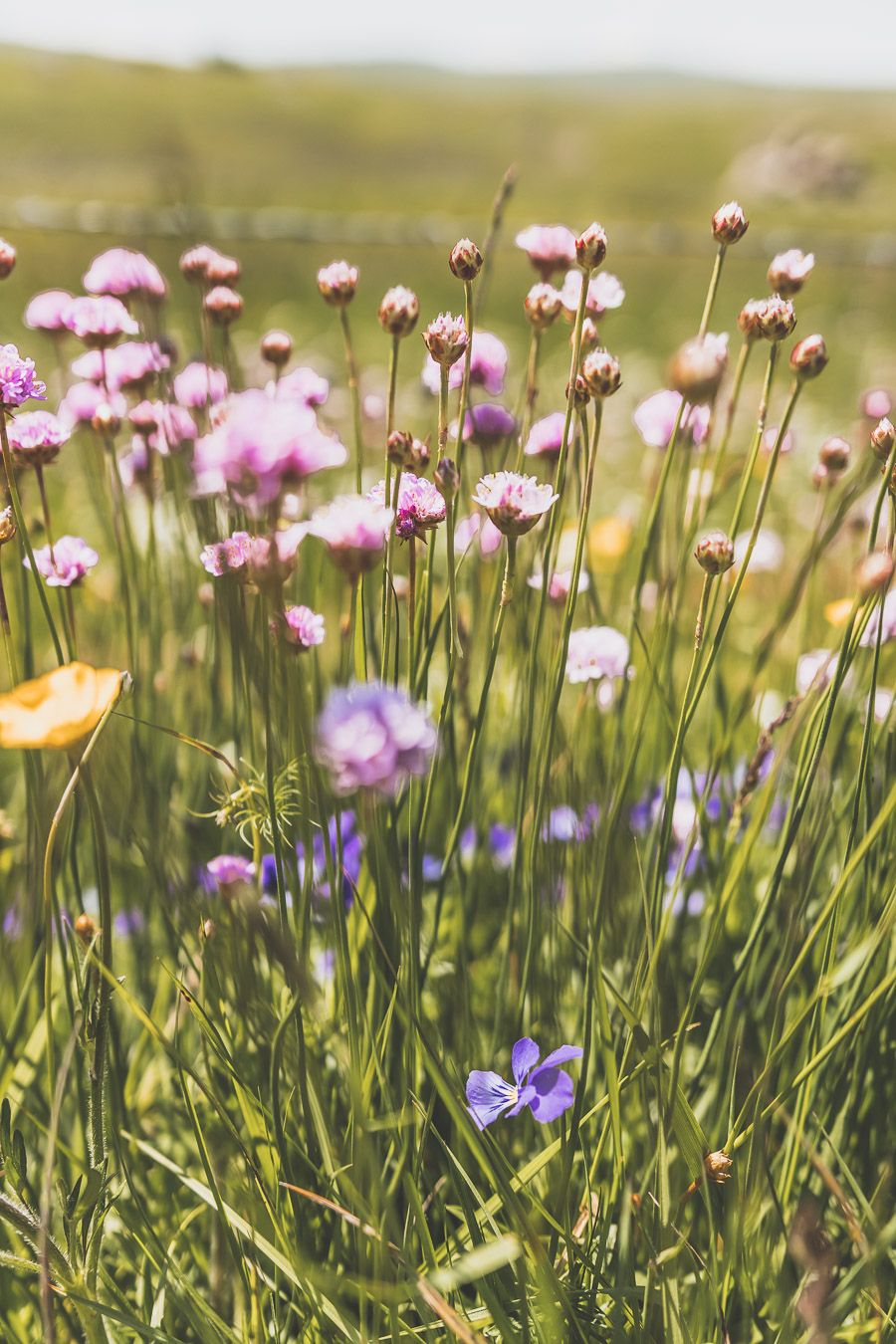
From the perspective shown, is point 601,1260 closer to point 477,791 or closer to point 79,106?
point 477,791

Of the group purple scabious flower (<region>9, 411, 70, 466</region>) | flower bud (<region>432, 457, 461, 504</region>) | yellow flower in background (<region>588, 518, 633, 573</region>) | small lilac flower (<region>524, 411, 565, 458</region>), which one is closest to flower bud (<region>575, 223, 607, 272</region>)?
flower bud (<region>432, 457, 461, 504</region>)

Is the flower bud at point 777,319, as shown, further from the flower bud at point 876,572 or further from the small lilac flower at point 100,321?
the small lilac flower at point 100,321

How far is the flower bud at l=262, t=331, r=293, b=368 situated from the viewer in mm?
718

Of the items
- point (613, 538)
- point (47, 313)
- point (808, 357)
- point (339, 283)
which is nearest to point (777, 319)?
A: point (808, 357)

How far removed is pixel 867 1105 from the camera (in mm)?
685

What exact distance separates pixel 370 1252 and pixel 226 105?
26.2 meters

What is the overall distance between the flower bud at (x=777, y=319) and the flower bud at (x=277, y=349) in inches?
11.7

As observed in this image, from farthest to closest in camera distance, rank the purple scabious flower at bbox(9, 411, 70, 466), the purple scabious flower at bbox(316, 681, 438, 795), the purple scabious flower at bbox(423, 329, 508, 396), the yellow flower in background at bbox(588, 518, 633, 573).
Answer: the yellow flower in background at bbox(588, 518, 633, 573) < the purple scabious flower at bbox(423, 329, 508, 396) < the purple scabious flower at bbox(9, 411, 70, 466) < the purple scabious flower at bbox(316, 681, 438, 795)

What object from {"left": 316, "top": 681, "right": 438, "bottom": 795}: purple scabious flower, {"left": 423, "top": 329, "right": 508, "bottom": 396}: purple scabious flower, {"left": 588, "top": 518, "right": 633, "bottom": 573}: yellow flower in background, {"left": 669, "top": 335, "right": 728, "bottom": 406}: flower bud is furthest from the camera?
{"left": 588, "top": 518, "right": 633, "bottom": 573}: yellow flower in background

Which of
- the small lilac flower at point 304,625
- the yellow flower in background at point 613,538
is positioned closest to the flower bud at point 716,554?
the small lilac flower at point 304,625

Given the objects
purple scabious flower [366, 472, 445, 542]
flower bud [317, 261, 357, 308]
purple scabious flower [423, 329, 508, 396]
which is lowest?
purple scabious flower [366, 472, 445, 542]

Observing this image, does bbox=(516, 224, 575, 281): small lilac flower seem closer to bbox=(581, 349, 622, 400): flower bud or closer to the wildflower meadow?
the wildflower meadow

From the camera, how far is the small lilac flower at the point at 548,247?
2.27ft

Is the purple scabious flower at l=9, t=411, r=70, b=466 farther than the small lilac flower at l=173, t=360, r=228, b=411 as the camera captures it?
No
